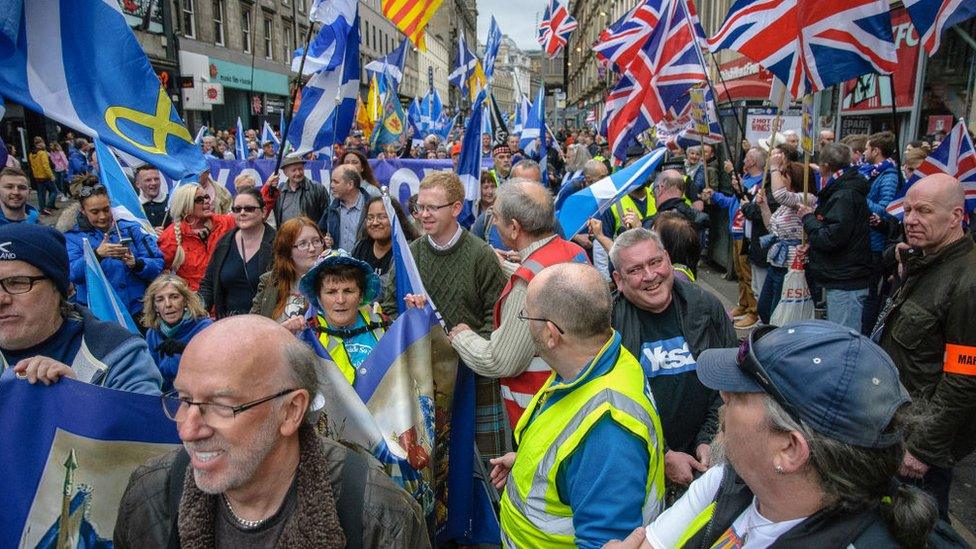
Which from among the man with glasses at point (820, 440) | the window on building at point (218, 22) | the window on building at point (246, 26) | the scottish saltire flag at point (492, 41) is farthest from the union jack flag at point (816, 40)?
the window on building at point (246, 26)

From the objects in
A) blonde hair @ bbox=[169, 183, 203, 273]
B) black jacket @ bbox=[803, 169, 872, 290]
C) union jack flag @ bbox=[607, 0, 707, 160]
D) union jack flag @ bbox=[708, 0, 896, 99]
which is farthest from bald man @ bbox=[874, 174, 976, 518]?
blonde hair @ bbox=[169, 183, 203, 273]

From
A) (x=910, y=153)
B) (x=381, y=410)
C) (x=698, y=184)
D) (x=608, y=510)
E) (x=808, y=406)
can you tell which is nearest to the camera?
(x=808, y=406)

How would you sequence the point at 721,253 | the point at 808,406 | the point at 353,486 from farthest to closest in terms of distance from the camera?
the point at 721,253 → the point at 353,486 → the point at 808,406

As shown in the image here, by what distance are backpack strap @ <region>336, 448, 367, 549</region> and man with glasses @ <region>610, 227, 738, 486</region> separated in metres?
1.51

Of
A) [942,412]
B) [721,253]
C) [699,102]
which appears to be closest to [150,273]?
[942,412]

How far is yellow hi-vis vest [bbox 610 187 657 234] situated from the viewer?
5898 millimetres

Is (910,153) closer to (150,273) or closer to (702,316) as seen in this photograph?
(702,316)

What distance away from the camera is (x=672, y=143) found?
35.7ft

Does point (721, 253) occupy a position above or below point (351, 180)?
below

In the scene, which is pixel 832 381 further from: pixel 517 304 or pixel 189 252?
pixel 189 252

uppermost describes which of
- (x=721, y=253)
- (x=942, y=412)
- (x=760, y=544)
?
(x=760, y=544)

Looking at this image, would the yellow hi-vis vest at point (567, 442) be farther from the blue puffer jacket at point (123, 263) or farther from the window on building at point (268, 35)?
the window on building at point (268, 35)

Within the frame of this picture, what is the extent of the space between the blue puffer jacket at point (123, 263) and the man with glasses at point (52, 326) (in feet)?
7.57

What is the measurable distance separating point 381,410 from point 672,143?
9296 millimetres
